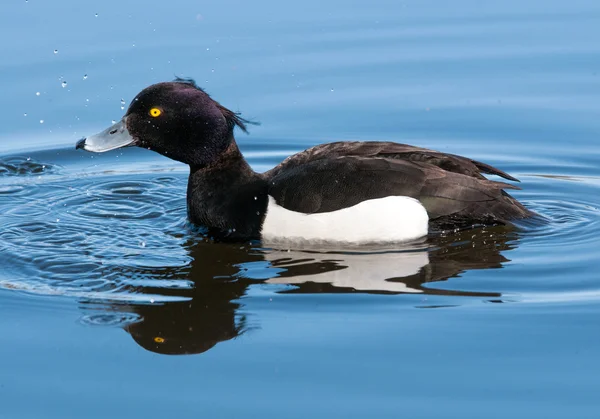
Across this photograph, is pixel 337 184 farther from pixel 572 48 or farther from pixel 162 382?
pixel 572 48

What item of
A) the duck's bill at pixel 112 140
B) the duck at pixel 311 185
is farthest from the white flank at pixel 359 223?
the duck's bill at pixel 112 140

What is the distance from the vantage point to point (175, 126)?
8.47 meters

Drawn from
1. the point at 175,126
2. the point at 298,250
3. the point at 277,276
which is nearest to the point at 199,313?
the point at 277,276

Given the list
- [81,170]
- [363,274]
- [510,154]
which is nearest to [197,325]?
[363,274]

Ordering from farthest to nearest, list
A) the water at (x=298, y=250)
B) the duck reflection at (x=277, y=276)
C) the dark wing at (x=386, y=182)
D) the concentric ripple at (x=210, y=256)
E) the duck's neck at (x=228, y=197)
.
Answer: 1. the duck's neck at (x=228, y=197)
2. the dark wing at (x=386, y=182)
3. the concentric ripple at (x=210, y=256)
4. the duck reflection at (x=277, y=276)
5. the water at (x=298, y=250)

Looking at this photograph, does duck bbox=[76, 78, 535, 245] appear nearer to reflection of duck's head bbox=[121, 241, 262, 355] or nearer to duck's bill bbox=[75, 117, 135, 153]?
duck's bill bbox=[75, 117, 135, 153]

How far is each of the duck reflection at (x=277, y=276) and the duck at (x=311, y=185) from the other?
0.16 metres

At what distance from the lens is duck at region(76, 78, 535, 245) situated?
7902 mm

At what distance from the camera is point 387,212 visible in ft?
26.0

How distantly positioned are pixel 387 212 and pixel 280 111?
3.68m

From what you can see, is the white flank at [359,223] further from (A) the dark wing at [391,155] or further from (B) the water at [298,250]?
(A) the dark wing at [391,155]

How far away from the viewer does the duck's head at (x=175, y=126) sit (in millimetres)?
8398

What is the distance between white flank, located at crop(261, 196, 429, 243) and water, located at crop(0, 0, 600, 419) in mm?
157

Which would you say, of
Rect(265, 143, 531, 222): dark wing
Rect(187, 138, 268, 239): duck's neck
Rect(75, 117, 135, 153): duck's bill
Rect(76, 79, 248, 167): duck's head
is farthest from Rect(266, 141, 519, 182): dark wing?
Rect(75, 117, 135, 153): duck's bill
